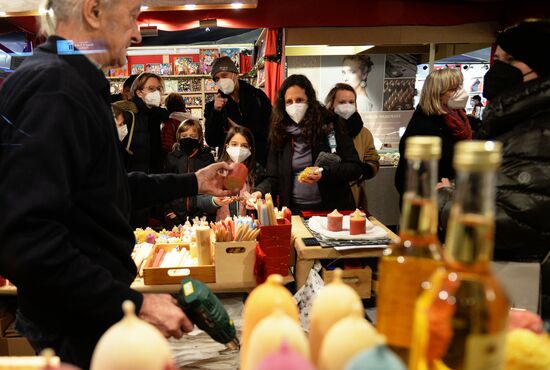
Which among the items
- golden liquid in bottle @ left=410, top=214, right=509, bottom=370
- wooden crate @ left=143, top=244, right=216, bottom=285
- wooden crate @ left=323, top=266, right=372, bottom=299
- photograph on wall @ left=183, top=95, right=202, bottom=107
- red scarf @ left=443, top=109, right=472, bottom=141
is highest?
photograph on wall @ left=183, top=95, right=202, bottom=107

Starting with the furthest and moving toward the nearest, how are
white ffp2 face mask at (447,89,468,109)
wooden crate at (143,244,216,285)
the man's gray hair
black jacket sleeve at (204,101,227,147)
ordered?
black jacket sleeve at (204,101,227,147) → white ffp2 face mask at (447,89,468,109) → wooden crate at (143,244,216,285) → the man's gray hair

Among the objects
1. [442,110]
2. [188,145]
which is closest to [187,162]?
[188,145]

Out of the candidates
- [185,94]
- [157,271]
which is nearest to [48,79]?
[157,271]

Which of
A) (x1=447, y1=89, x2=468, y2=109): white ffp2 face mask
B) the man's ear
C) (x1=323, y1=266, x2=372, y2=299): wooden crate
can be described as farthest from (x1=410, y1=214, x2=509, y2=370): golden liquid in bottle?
(x1=447, y1=89, x2=468, y2=109): white ffp2 face mask

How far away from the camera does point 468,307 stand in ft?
1.44

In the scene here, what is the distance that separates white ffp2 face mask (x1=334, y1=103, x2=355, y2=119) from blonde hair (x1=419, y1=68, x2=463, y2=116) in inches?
21.5

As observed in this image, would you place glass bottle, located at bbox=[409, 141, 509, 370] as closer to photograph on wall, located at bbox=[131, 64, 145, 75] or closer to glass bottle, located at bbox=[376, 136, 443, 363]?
glass bottle, located at bbox=[376, 136, 443, 363]

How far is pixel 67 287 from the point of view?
0.82 metres

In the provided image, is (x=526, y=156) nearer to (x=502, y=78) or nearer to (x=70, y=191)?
(x=502, y=78)

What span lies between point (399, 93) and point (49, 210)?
4910 millimetres

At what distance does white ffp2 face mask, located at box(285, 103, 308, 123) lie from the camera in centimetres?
283

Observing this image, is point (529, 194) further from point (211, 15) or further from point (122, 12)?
point (211, 15)

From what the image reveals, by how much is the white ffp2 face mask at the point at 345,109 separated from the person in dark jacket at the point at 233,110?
685 millimetres

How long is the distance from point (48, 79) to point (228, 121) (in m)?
2.81
